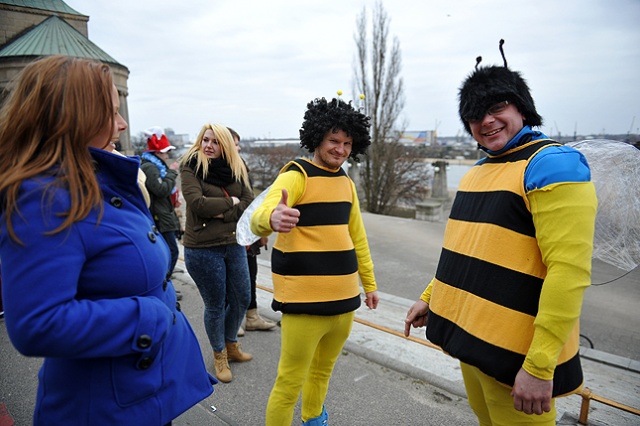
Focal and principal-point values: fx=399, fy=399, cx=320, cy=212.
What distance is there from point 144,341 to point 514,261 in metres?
1.37

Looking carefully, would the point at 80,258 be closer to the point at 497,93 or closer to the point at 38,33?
the point at 497,93

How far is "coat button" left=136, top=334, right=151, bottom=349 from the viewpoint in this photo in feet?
4.18

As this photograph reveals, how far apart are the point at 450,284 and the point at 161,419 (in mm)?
1277

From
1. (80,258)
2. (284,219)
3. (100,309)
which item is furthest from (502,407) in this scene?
(80,258)

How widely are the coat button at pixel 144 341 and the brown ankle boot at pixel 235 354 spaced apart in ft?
7.63

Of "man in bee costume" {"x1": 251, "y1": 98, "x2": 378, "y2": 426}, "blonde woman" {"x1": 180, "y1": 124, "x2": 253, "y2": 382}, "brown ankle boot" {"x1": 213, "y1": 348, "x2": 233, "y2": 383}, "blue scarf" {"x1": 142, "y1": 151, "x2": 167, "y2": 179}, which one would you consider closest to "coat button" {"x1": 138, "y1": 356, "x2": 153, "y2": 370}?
"man in bee costume" {"x1": 251, "y1": 98, "x2": 378, "y2": 426}

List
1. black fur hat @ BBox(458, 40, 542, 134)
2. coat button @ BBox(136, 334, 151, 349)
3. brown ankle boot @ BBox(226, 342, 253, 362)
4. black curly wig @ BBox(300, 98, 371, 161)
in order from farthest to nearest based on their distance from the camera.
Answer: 1. brown ankle boot @ BBox(226, 342, 253, 362)
2. black curly wig @ BBox(300, 98, 371, 161)
3. black fur hat @ BBox(458, 40, 542, 134)
4. coat button @ BBox(136, 334, 151, 349)

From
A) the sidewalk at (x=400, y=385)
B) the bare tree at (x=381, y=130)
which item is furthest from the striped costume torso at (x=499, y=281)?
the bare tree at (x=381, y=130)

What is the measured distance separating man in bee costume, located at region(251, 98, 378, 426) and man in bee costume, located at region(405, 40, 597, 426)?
606 mm

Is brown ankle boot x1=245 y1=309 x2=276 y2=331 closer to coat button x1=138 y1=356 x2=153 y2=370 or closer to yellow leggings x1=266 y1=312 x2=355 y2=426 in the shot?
yellow leggings x1=266 y1=312 x2=355 y2=426

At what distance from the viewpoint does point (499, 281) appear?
158cm

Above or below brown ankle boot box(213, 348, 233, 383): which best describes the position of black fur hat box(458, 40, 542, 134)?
above

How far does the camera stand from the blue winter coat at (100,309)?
1097 mm

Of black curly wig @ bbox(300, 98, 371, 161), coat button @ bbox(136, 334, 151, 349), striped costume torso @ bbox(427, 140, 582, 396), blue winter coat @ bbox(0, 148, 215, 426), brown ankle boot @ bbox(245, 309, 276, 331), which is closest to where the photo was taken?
blue winter coat @ bbox(0, 148, 215, 426)
